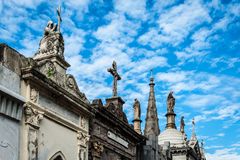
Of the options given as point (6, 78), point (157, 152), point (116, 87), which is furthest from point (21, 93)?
point (157, 152)

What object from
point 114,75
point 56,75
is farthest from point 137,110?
point 56,75

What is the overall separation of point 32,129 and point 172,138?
63.8 feet

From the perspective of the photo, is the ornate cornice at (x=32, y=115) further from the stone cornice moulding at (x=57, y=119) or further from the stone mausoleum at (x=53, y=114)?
the stone cornice moulding at (x=57, y=119)

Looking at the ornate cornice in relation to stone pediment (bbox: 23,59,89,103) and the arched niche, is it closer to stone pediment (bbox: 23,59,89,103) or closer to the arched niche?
stone pediment (bbox: 23,59,89,103)

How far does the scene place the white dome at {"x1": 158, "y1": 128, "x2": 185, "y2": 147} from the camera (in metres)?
27.3

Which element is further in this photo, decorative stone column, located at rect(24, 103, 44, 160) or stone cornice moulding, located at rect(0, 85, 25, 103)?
decorative stone column, located at rect(24, 103, 44, 160)

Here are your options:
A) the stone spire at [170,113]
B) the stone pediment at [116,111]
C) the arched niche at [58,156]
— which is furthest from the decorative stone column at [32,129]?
the stone spire at [170,113]

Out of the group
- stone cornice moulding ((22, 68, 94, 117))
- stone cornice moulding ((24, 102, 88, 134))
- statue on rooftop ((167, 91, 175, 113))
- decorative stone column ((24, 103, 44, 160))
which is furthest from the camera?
statue on rooftop ((167, 91, 175, 113))

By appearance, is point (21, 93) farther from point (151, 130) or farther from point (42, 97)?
point (151, 130)

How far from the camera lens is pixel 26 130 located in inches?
357

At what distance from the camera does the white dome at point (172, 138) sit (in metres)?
27.3

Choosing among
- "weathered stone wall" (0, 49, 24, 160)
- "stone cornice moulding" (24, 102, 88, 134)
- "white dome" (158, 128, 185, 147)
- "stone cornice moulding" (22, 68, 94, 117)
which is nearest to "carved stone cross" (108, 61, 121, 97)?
"stone cornice moulding" (22, 68, 94, 117)

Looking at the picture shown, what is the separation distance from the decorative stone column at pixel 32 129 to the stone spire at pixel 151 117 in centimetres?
1066

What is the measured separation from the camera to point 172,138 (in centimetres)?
2761
